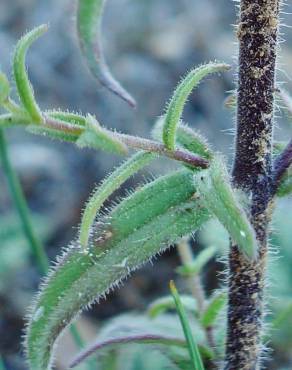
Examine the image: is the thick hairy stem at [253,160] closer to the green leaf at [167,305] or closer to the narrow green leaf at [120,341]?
the narrow green leaf at [120,341]

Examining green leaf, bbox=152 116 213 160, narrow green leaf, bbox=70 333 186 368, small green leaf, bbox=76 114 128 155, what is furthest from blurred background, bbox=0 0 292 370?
small green leaf, bbox=76 114 128 155

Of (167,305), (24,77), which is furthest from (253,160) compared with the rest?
(167,305)

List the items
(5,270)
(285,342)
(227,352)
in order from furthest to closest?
1. (5,270)
2. (285,342)
3. (227,352)

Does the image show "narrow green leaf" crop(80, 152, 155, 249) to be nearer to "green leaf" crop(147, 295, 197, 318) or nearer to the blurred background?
"green leaf" crop(147, 295, 197, 318)

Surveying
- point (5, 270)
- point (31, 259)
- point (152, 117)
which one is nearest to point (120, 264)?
point (5, 270)

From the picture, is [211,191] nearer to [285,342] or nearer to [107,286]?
[107,286]

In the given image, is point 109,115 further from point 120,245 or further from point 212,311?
point 120,245

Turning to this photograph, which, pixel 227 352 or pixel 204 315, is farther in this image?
pixel 204 315
